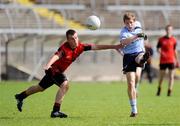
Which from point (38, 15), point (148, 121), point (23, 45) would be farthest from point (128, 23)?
point (38, 15)

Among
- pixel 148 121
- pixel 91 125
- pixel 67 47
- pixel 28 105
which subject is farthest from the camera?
pixel 28 105

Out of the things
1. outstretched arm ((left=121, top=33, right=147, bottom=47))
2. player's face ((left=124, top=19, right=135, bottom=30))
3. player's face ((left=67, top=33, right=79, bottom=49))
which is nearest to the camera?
player's face ((left=67, top=33, right=79, bottom=49))

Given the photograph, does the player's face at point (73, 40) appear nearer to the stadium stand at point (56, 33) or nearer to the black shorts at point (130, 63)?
the black shorts at point (130, 63)

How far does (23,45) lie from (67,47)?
866 inches

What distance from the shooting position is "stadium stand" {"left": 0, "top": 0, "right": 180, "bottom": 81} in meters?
37.7

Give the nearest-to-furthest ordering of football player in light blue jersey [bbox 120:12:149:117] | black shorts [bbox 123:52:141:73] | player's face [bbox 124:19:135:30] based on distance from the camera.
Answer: football player in light blue jersey [bbox 120:12:149:117], player's face [bbox 124:19:135:30], black shorts [bbox 123:52:141:73]

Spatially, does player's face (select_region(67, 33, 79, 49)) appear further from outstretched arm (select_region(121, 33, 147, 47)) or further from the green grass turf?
the green grass turf

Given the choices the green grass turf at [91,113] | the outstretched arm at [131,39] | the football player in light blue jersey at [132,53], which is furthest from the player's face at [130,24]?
the green grass turf at [91,113]

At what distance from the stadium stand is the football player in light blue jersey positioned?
2105cm

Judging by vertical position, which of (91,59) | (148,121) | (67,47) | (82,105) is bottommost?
(91,59)

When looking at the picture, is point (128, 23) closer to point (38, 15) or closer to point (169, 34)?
point (169, 34)

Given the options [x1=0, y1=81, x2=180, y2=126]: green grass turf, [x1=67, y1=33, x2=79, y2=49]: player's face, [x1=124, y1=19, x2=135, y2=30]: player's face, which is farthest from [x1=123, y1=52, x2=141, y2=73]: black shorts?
[x1=67, y1=33, x2=79, y2=49]: player's face

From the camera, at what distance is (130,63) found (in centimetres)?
1623

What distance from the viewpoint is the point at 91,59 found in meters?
38.8
